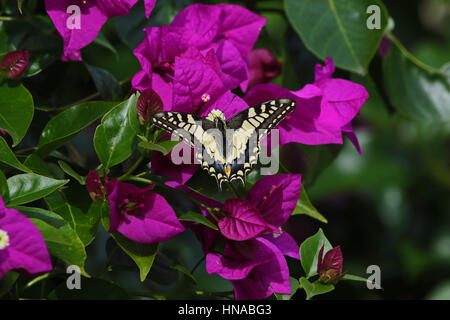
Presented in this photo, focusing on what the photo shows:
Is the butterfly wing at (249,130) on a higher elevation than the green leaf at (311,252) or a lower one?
higher

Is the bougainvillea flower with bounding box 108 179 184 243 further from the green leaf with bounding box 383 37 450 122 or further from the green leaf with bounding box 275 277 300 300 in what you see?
the green leaf with bounding box 383 37 450 122

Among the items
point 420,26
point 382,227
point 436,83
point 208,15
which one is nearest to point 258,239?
point 208,15

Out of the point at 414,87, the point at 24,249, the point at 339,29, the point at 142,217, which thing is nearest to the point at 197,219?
the point at 142,217

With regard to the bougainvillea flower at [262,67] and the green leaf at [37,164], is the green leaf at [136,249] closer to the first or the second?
the green leaf at [37,164]

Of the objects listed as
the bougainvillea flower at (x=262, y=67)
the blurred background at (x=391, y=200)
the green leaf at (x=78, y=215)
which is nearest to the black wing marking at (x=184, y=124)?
the green leaf at (x=78, y=215)

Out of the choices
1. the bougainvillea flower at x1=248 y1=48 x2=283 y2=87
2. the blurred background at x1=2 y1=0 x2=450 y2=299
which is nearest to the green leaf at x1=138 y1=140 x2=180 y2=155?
the bougainvillea flower at x1=248 y1=48 x2=283 y2=87

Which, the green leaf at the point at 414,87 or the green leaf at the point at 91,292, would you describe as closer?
the green leaf at the point at 91,292
